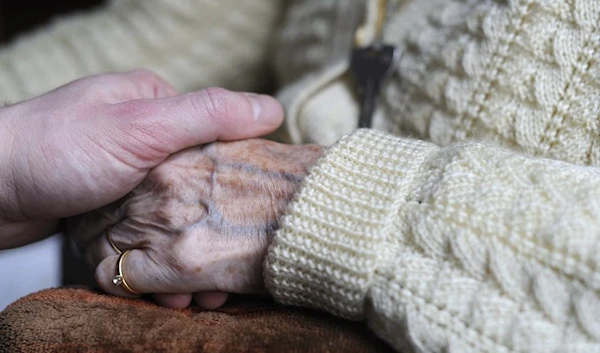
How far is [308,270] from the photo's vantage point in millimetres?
567

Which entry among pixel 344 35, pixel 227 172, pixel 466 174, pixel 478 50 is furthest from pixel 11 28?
pixel 466 174

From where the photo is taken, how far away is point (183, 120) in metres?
0.68

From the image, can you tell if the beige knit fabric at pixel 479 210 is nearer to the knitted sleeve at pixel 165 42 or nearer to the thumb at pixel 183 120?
the thumb at pixel 183 120

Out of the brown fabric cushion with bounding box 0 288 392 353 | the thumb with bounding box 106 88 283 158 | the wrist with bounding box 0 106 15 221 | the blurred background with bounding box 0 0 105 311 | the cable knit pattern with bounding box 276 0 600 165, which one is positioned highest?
the cable knit pattern with bounding box 276 0 600 165

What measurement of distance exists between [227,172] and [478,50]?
0.33 m

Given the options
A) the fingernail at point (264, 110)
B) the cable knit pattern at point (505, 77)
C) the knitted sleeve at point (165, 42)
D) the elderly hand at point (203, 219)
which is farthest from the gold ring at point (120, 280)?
the knitted sleeve at point (165, 42)

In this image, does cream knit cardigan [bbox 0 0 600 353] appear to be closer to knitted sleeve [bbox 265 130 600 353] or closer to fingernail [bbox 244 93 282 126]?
knitted sleeve [bbox 265 130 600 353]

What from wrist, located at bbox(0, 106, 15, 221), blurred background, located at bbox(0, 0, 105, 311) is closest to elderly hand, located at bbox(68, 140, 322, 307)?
wrist, located at bbox(0, 106, 15, 221)

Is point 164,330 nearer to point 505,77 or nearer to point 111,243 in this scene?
point 111,243

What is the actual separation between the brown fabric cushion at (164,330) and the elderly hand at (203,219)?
0.13 feet

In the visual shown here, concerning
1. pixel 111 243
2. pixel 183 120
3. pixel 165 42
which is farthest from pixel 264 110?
pixel 165 42

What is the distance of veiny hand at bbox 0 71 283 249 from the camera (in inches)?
25.6

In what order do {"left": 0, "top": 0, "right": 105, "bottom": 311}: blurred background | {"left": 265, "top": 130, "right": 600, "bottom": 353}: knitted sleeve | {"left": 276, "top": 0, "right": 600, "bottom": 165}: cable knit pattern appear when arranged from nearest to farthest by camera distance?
{"left": 265, "top": 130, "right": 600, "bottom": 353}: knitted sleeve
{"left": 276, "top": 0, "right": 600, "bottom": 165}: cable knit pattern
{"left": 0, "top": 0, "right": 105, "bottom": 311}: blurred background

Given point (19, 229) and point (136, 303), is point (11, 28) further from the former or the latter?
point (136, 303)
